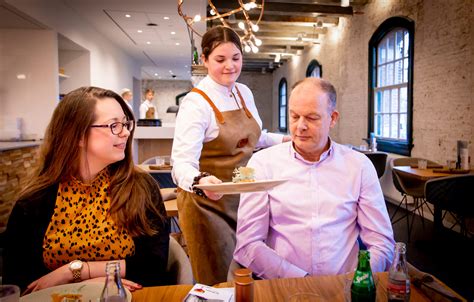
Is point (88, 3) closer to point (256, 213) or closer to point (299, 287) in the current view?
point (256, 213)

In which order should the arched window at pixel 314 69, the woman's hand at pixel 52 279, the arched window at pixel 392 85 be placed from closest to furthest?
the woman's hand at pixel 52 279, the arched window at pixel 392 85, the arched window at pixel 314 69

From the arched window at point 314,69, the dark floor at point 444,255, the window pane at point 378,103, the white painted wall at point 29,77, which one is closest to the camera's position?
the dark floor at point 444,255

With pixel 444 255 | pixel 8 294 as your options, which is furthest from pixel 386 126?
pixel 8 294

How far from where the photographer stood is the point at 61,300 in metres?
1.15

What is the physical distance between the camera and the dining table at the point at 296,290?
1190mm

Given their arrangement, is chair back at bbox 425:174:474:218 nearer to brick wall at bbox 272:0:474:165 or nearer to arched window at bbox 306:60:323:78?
brick wall at bbox 272:0:474:165

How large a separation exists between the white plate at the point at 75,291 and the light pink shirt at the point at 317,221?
2.14ft

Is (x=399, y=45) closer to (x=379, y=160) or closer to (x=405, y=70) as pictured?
(x=405, y=70)

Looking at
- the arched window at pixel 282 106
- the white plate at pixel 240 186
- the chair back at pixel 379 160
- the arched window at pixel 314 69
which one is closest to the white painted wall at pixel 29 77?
the chair back at pixel 379 160

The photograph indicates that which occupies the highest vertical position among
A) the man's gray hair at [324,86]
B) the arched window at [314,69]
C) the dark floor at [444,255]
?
the arched window at [314,69]

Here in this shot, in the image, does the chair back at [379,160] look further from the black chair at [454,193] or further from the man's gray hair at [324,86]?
the man's gray hair at [324,86]

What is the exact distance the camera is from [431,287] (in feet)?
3.86

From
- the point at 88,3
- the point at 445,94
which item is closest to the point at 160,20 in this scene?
the point at 88,3

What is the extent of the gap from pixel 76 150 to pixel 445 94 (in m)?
5.44
